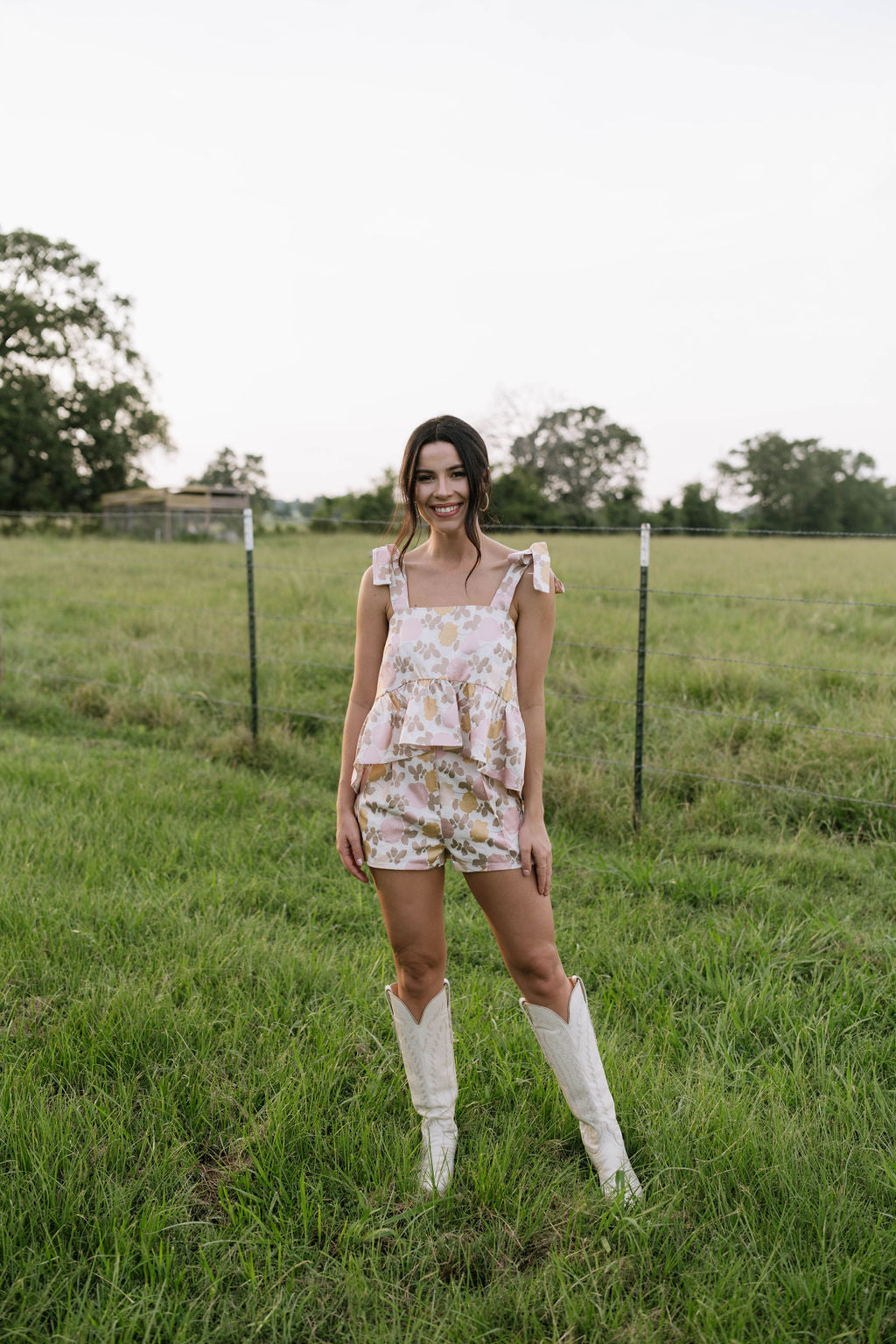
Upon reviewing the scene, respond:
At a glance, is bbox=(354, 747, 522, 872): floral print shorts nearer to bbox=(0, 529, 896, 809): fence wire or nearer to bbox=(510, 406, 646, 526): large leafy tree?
bbox=(0, 529, 896, 809): fence wire

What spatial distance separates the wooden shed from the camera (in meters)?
24.5

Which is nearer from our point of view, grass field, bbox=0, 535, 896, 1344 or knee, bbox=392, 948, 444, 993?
grass field, bbox=0, 535, 896, 1344

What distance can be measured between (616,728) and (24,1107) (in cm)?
407

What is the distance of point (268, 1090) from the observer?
8.11 feet

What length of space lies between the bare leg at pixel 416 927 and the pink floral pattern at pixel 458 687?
278 millimetres

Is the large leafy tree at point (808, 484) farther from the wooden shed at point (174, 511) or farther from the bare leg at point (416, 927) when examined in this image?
the bare leg at point (416, 927)

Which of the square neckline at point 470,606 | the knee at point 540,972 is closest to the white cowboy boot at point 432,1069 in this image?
the knee at point 540,972

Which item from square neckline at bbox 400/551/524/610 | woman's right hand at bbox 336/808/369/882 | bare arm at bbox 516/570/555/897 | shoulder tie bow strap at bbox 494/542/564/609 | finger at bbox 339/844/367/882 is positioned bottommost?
finger at bbox 339/844/367/882

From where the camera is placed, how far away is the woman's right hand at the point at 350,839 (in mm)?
2148

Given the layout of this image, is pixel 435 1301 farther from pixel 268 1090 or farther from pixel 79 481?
pixel 79 481

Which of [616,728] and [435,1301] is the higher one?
[616,728]

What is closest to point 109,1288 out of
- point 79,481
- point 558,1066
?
Answer: point 558,1066

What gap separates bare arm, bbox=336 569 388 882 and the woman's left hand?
0.40m

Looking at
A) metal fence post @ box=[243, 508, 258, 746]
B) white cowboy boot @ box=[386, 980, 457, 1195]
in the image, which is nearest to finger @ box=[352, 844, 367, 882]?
white cowboy boot @ box=[386, 980, 457, 1195]
